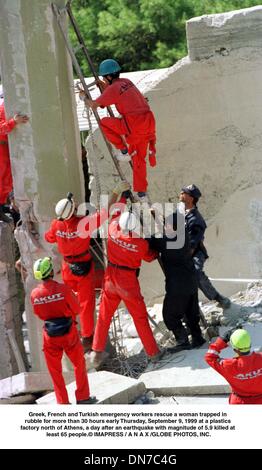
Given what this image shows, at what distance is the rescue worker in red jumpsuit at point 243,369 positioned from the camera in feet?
26.5

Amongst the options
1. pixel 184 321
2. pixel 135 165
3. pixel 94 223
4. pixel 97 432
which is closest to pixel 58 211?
pixel 94 223

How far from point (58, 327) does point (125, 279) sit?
137 cm

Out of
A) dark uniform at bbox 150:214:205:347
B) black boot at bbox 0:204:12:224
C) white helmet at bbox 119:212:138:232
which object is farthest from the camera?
black boot at bbox 0:204:12:224

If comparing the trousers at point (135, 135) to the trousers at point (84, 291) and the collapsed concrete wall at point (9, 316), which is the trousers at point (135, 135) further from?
the collapsed concrete wall at point (9, 316)

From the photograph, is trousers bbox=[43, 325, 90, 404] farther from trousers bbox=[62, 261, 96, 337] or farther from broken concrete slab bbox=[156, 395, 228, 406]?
trousers bbox=[62, 261, 96, 337]

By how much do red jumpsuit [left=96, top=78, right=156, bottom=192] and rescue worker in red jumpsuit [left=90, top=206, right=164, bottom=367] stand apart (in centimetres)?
82

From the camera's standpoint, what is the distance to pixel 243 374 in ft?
26.6

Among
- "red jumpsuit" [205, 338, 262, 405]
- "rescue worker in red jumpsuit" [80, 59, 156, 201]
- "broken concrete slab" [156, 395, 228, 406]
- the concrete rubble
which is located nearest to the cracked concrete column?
the concrete rubble

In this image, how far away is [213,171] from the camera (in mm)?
12062

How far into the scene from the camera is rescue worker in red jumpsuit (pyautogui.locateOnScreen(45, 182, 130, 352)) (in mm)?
10406

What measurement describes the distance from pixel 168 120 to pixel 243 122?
3.21 ft

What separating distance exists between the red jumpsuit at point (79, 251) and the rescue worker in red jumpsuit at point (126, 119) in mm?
782

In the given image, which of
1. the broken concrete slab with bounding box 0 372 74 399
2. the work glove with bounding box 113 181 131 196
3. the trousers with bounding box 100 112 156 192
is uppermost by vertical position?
the trousers with bounding box 100 112 156 192

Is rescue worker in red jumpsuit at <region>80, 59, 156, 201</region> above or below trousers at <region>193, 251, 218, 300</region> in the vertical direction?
above
